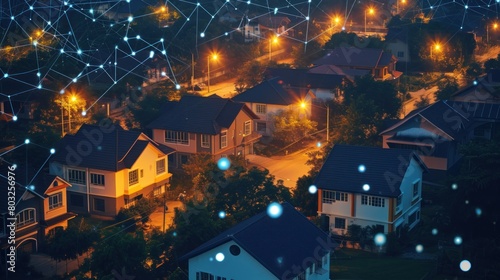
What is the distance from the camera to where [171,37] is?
29.2m

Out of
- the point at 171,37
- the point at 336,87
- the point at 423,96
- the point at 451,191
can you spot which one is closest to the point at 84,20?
the point at 171,37

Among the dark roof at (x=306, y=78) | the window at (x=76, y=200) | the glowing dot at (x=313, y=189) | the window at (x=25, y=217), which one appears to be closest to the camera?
the window at (x=25, y=217)

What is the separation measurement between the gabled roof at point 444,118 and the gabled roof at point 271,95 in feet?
14.9

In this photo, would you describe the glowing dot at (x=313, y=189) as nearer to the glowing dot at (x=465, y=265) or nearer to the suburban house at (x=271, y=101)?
the glowing dot at (x=465, y=265)

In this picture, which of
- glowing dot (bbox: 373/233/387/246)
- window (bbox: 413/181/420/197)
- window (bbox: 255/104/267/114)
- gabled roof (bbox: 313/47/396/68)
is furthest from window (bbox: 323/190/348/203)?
gabled roof (bbox: 313/47/396/68)

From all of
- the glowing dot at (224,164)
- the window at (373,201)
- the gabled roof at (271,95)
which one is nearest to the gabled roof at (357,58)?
the gabled roof at (271,95)

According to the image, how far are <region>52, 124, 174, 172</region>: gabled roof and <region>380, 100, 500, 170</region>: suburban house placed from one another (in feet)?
19.2

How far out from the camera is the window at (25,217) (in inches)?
542

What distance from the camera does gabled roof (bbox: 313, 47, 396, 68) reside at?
2769cm

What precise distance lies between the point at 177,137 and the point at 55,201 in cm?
501

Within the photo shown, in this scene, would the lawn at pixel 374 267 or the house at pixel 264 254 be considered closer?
the house at pixel 264 254

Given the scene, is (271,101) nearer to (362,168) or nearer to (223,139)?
(223,139)

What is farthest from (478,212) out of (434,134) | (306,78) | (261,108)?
(306,78)

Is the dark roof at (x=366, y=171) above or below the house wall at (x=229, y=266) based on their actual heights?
above
